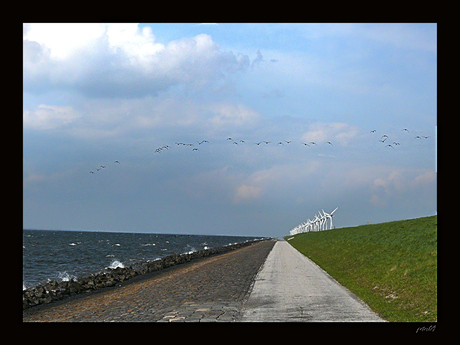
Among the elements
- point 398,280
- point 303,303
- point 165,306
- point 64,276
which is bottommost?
point 64,276

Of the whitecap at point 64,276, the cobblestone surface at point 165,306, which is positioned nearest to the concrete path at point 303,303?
the cobblestone surface at point 165,306

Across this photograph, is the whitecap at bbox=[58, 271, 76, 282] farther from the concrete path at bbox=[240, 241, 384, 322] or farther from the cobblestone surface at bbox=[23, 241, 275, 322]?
the concrete path at bbox=[240, 241, 384, 322]

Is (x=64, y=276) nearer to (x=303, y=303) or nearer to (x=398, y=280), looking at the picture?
(x=303, y=303)

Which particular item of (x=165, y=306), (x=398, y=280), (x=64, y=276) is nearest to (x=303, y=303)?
(x=165, y=306)

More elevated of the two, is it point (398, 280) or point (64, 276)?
point (398, 280)

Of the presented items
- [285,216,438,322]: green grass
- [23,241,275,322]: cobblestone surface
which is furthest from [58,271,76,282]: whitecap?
[285,216,438,322]: green grass

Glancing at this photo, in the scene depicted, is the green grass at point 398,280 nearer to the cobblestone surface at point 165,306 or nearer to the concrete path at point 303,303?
the concrete path at point 303,303

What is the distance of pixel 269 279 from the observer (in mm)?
26812
